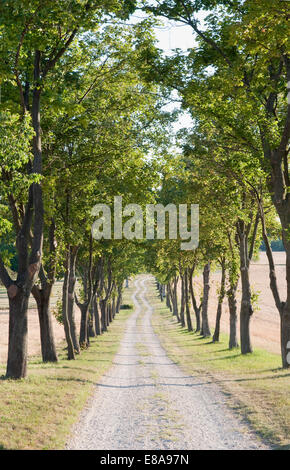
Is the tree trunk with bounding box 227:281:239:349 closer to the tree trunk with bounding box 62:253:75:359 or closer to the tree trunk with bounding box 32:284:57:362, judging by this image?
the tree trunk with bounding box 62:253:75:359

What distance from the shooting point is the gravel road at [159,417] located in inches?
358

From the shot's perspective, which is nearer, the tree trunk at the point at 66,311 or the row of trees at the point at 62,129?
the row of trees at the point at 62,129

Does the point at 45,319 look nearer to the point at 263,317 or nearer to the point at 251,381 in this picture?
the point at 251,381

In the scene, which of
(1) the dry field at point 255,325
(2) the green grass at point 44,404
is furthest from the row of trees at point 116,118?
(1) the dry field at point 255,325

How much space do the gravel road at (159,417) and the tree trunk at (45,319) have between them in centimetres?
402

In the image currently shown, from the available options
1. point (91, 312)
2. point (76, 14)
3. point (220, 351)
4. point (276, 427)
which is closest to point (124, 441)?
point (276, 427)

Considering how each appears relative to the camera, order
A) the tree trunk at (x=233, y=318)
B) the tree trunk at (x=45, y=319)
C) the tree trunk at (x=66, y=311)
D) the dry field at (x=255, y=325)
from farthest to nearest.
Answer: the dry field at (x=255, y=325) < the tree trunk at (x=233, y=318) < the tree trunk at (x=66, y=311) < the tree trunk at (x=45, y=319)

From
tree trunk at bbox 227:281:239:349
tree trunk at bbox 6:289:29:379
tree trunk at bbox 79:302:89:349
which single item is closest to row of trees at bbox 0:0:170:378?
tree trunk at bbox 6:289:29:379

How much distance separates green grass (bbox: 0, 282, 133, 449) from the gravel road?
0.37 metres

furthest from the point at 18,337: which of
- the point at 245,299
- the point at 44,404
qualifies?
the point at 245,299

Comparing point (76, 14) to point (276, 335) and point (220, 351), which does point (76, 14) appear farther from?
point (276, 335)

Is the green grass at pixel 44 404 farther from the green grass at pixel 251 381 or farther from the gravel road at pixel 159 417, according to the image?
the green grass at pixel 251 381

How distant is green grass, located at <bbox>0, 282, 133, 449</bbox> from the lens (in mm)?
9133
